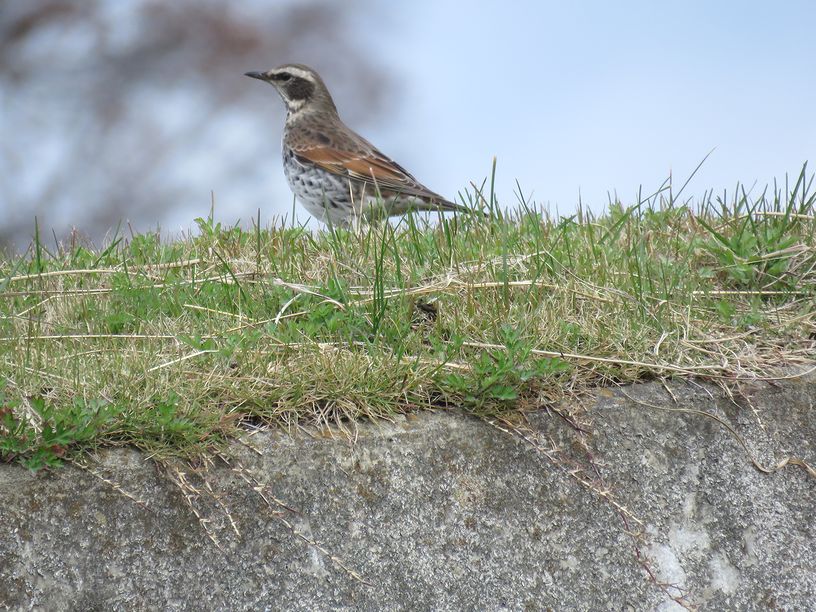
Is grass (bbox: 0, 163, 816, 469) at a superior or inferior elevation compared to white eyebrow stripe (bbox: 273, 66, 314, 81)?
inferior

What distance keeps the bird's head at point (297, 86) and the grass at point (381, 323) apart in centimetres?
350

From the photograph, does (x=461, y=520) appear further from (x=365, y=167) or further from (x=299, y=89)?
(x=299, y=89)

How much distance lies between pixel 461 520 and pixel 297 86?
605 centimetres

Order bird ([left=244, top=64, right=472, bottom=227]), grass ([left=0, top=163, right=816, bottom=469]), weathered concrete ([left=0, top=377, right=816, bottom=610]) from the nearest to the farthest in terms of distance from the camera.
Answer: weathered concrete ([left=0, top=377, right=816, bottom=610]) < grass ([left=0, top=163, right=816, bottom=469]) < bird ([left=244, top=64, right=472, bottom=227])

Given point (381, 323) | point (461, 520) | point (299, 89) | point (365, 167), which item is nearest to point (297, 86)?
point (299, 89)

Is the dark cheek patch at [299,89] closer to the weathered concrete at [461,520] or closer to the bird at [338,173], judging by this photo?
the bird at [338,173]

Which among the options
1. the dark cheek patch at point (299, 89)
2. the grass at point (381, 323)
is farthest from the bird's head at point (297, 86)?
the grass at point (381, 323)

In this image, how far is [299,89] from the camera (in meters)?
8.55

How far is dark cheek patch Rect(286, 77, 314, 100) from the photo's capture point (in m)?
8.51

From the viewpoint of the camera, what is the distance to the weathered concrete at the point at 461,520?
2.83 m

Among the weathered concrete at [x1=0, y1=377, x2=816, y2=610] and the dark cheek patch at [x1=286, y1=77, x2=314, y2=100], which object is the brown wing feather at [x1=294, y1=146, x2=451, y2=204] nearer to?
the dark cheek patch at [x1=286, y1=77, x2=314, y2=100]

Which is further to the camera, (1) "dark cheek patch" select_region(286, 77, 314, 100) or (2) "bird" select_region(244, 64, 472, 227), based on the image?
(1) "dark cheek patch" select_region(286, 77, 314, 100)

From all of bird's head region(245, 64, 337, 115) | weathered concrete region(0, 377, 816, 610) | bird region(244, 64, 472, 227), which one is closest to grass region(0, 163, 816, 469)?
weathered concrete region(0, 377, 816, 610)

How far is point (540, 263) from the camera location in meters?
4.26
